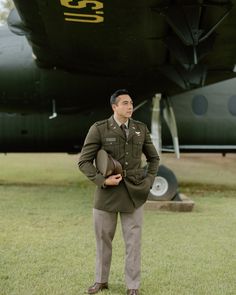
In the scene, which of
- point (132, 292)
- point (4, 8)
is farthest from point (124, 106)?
point (4, 8)

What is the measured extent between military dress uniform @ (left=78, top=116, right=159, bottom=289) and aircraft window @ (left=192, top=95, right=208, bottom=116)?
306 inches

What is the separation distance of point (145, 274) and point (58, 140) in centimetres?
754

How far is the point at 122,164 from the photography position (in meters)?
4.83

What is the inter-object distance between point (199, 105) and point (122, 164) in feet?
26.3

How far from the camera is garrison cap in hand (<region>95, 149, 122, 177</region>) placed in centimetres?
466

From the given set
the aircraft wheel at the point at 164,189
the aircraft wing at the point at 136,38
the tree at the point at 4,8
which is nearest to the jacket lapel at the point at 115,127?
the aircraft wing at the point at 136,38

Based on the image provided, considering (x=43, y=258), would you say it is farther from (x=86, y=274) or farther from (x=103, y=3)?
(x=103, y=3)

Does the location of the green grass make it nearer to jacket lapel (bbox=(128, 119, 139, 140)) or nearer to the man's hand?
the man's hand

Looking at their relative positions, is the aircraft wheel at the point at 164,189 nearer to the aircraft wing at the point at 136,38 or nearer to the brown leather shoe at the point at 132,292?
the aircraft wing at the point at 136,38

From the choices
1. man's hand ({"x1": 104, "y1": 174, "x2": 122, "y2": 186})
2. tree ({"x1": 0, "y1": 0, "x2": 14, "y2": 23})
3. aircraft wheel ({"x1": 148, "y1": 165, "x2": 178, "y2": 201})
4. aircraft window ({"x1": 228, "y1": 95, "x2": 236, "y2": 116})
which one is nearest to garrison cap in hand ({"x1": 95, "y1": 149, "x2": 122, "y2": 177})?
man's hand ({"x1": 104, "y1": 174, "x2": 122, "y2": 186})

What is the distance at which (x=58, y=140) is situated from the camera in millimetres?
12766

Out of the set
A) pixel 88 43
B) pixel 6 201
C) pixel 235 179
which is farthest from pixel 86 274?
pixel 235 179

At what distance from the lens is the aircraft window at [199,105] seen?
Answer: 1246 centimetres

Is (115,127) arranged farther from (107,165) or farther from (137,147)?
(107,165)
